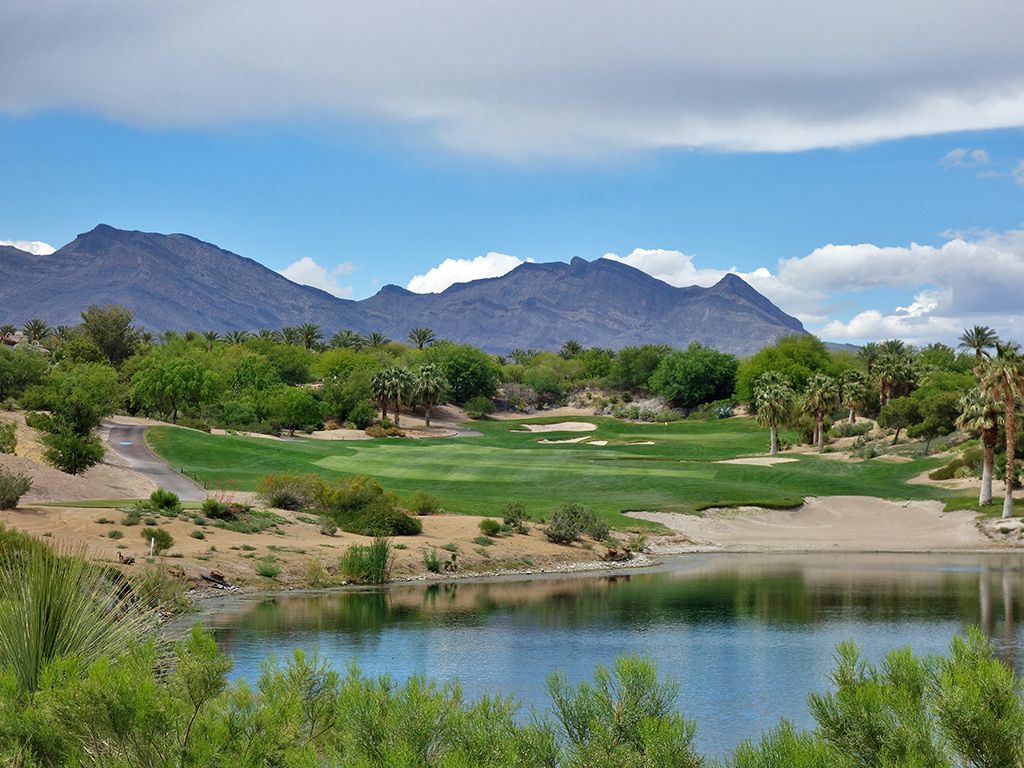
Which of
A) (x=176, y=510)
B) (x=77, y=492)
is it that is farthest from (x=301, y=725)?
(x=77, y=492)

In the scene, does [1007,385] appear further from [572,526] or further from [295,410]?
[295,410]

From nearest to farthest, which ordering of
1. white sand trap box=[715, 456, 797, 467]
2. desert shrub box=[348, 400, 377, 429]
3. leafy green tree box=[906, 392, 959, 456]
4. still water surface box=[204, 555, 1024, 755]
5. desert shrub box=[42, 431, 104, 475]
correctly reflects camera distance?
still water surface box=[204, 555, 1024, 755] < desert shrub box=[42, 431, 104, 475] < white sand trap box=[715, 456, 797, 467] < leafy green tree box=[906, 392, 959, 456] < desert shrub box=[348, 400, 377, 429]

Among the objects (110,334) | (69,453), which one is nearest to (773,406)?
(69,453)

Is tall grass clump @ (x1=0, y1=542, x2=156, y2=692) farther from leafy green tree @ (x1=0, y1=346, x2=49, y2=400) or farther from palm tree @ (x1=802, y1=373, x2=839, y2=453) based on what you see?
leafy green tree @ (x1=0, y1=346, x2=49, y2=400)

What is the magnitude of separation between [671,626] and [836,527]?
35.0 meters

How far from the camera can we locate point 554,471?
275ft

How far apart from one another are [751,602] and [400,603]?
13.3 meters

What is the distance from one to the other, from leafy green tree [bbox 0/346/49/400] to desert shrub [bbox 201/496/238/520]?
192ft

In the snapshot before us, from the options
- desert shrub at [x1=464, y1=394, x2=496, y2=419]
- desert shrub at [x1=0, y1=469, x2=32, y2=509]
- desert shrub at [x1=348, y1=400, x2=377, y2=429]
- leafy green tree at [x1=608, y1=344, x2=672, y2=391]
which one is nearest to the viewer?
desert shrub at [x1=0, y1=469, x2=32, y2=509]

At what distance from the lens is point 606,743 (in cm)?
1005

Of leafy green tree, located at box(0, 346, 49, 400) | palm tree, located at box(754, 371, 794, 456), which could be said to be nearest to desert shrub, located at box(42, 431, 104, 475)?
leafy green tree, located at box(0, 346, 49, 400)

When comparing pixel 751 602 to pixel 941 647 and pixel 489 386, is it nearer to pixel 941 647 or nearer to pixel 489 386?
pixel 941 647

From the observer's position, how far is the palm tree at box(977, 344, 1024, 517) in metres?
61.7

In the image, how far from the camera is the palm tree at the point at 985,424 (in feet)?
207
